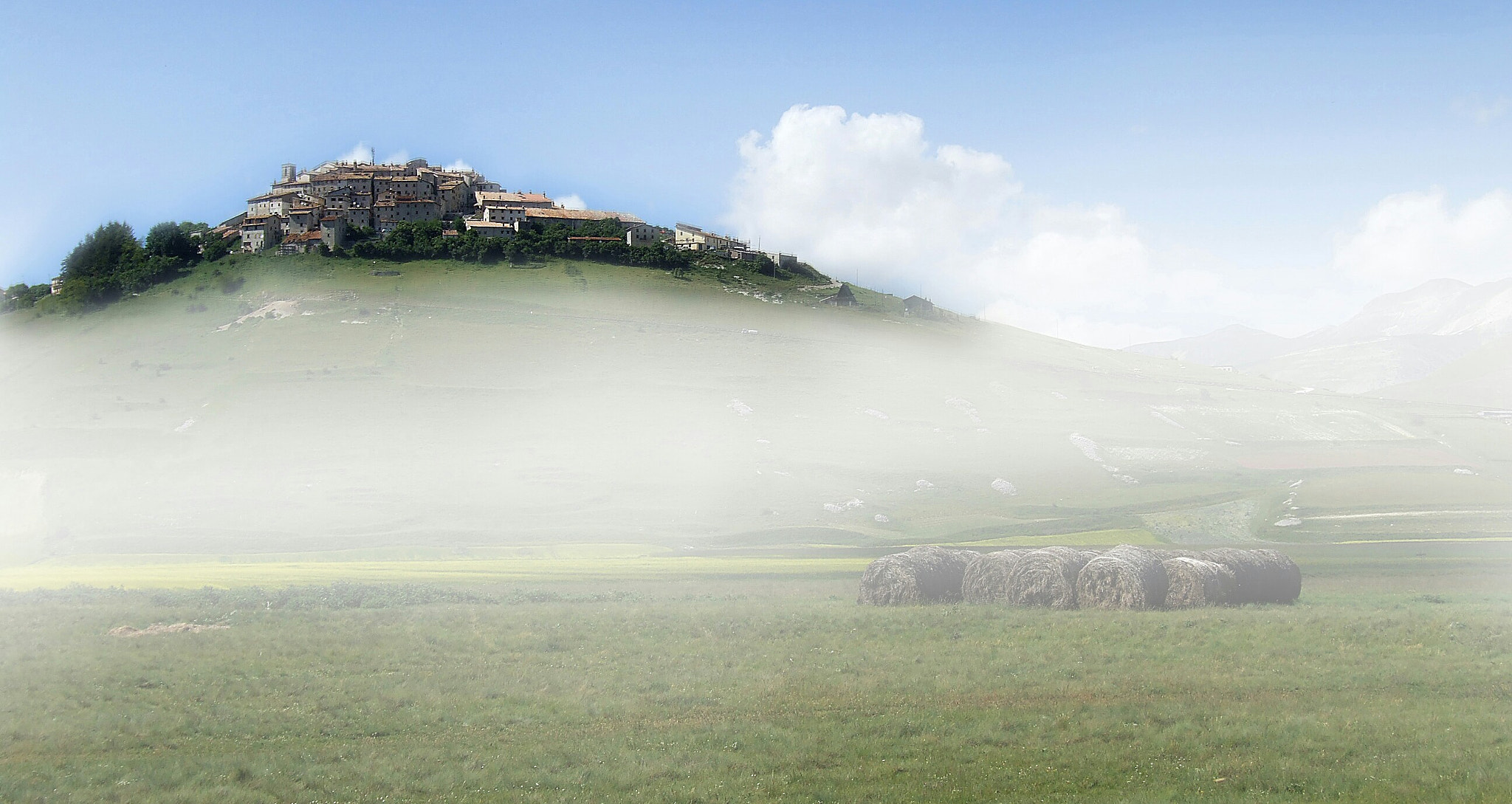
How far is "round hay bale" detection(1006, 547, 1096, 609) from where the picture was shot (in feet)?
137

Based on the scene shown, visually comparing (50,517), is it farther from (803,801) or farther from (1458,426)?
(1458,426)

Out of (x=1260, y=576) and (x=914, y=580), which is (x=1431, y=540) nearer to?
(x=1260, y=576)

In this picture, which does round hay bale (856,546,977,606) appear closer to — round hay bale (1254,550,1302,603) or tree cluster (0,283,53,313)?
round hay bale (1254,550,1302,603)

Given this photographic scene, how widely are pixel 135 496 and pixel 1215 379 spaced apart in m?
170

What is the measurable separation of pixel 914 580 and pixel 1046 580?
5631 millimetres

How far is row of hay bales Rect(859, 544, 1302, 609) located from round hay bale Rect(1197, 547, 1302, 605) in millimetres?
33

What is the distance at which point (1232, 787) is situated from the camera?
21.1m

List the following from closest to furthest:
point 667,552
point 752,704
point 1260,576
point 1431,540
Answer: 1. point 752,704
2. point 1260,576
3. point 667,552
4. point 1431,540

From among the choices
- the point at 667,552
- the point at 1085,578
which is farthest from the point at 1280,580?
the point at 667,552

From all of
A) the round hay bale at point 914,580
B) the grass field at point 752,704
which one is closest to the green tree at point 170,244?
the grass field at point 752,704

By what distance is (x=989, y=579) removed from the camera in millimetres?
43750

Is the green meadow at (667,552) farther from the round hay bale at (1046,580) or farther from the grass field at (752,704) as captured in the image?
the round hay bale at (1046,580)

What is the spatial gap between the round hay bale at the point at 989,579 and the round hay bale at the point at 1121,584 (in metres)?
3.07

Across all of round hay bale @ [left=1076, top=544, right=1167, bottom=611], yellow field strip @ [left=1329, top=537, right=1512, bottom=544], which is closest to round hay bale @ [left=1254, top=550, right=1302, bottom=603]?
round hay bale @ [left=1076, top=544, right=1167, bottom=611]
